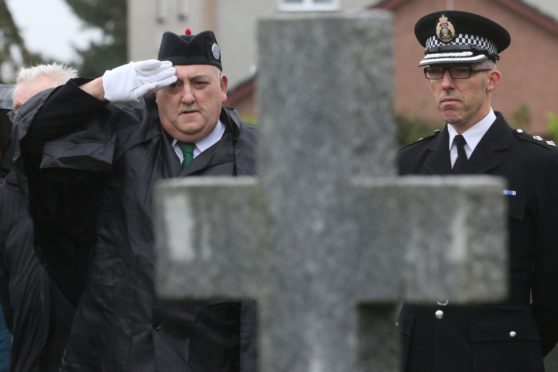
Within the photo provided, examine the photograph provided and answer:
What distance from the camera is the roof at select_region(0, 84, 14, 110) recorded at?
651 centimetres

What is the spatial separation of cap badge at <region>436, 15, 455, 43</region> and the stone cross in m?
2.65

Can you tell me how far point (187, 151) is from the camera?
5207 mm

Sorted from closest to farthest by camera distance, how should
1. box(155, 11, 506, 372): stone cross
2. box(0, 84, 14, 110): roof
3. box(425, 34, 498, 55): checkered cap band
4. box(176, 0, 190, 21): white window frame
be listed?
box(155, 11, 506, 372): stone cross < box(425, 34, 498, 55): checkered cap band < box(0, 84, 14, 110): roof < box(176, 0, 190, 21): white window frame

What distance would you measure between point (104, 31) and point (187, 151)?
1375 inches

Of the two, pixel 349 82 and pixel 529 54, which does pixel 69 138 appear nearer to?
pixel 349 82

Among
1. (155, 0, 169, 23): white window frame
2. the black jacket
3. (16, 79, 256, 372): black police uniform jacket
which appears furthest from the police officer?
(155, 0, 169, 23): white window frame

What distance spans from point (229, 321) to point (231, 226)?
207cm

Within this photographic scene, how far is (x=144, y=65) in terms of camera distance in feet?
15.9

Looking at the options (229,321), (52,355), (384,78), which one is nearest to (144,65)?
(229,321)

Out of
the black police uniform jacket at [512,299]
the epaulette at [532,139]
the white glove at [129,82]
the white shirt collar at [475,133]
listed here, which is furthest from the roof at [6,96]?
the epaulette at [532,139]

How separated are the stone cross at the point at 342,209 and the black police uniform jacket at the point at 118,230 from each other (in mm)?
2026

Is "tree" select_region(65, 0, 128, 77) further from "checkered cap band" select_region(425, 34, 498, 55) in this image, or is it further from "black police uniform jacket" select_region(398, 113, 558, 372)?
"black police uniform jacket" select_region(398, 113, 558, 372)

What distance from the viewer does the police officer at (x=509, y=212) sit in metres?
5.12

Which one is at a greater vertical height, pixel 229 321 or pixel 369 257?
pixel 369 257
